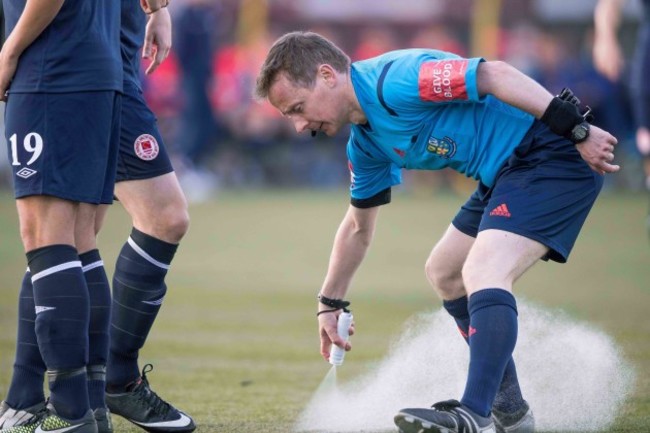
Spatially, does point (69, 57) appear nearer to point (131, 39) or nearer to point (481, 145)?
point (131, 39)

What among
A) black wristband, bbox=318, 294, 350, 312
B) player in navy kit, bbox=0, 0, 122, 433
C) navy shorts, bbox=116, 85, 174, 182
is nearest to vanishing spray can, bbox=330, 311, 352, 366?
black wristband, bbox=318, 294, 350, 312

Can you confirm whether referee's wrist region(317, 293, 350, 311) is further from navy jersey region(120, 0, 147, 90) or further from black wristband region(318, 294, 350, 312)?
navy jersey region(120, 0, 147, 90)

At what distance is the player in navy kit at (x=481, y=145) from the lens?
14.0 feet

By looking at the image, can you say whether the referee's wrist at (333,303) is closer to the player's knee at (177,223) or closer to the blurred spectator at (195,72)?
the player's knee at (177,223)

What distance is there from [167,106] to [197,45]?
206 cm

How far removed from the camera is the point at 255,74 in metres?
20.7

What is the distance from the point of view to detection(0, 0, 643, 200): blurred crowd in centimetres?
1872

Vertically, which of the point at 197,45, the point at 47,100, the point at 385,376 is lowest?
the point at 197,45

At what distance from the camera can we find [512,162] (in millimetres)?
4641

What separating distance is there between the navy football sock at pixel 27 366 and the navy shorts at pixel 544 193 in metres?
1.81

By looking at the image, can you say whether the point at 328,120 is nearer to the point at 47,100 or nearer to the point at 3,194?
the point at 47,100

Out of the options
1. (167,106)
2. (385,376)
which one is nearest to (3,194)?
(167,106)

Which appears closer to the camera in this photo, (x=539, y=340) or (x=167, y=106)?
(x=539, y=340)

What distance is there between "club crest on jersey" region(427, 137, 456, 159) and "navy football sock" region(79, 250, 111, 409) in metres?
1.40
